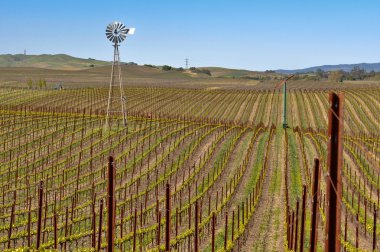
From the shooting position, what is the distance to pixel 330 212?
6.16 metres

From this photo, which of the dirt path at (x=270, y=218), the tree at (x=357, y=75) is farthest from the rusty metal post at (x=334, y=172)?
the tree at (x=357, y=75)

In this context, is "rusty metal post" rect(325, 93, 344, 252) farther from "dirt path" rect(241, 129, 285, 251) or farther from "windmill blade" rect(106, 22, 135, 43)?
"windmill blade" rect(106, 22, 135, 43)

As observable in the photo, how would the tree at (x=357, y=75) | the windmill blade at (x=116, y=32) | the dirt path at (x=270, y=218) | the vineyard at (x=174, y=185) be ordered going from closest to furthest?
the vineyard at (x=174, y=185)
the dirt path at (x=270, y=218)
the windmill blade at (x=116, y=32)
the tree at (x=357, y=75)

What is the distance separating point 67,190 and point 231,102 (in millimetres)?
51797

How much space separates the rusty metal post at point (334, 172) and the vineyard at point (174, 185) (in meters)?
1.26

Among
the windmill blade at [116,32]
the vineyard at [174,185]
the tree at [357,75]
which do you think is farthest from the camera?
the tree at [357,75]

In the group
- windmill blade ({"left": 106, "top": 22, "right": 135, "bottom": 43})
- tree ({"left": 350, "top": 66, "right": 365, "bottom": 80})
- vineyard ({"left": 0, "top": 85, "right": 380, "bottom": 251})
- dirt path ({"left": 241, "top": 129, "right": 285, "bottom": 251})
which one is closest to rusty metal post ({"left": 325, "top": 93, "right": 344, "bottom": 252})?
vineyard ({"left": 0, "top": 85, "right": 380, "bottom": 251})

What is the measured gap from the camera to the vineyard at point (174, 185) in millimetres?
17828

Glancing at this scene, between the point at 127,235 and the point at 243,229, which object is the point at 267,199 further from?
the point at 127,235

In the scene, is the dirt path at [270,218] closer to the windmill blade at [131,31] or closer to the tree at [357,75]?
the windmill blade at [131,31]

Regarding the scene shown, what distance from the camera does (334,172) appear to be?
6.09 metres

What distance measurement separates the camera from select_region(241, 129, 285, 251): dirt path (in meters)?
18.2

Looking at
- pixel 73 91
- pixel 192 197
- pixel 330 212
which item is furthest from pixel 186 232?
pixel 73 91

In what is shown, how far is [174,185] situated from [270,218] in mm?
7542
